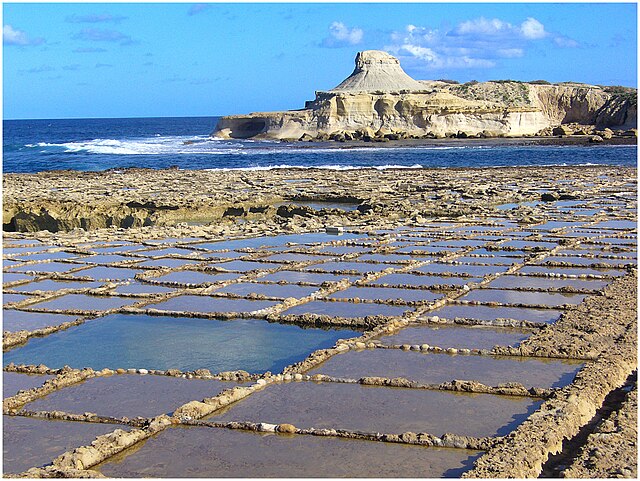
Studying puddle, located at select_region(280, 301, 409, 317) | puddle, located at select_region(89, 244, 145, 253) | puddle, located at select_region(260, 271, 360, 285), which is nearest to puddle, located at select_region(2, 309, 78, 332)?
puddle, located at select_region(280, 301, 409, 317)

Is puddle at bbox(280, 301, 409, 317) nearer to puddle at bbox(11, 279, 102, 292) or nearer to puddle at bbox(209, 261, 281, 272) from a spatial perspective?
puddle at bbox(209, 261, 281, 272)

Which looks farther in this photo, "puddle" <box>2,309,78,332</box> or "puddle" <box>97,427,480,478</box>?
"puddle" <box>2,309,78,332</box>

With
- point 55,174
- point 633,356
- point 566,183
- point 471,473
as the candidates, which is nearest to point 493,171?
point 566,183

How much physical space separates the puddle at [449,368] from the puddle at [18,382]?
2.06m

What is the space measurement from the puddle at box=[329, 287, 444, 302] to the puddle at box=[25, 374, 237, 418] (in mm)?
3022

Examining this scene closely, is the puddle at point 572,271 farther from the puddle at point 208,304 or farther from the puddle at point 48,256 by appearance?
the puddle at point 48,256

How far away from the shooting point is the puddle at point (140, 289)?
912 centimetres

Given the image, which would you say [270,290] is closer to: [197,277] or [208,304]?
[208,304]

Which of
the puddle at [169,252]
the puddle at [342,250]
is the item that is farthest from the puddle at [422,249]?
the puddle at [169,252]

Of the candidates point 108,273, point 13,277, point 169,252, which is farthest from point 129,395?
point 169,252

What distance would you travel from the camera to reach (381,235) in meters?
13.3

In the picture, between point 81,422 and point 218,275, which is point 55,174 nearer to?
point 218,275

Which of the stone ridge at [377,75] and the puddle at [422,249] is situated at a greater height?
the stone ridge at [377,75]

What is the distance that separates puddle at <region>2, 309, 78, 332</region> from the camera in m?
7.71
